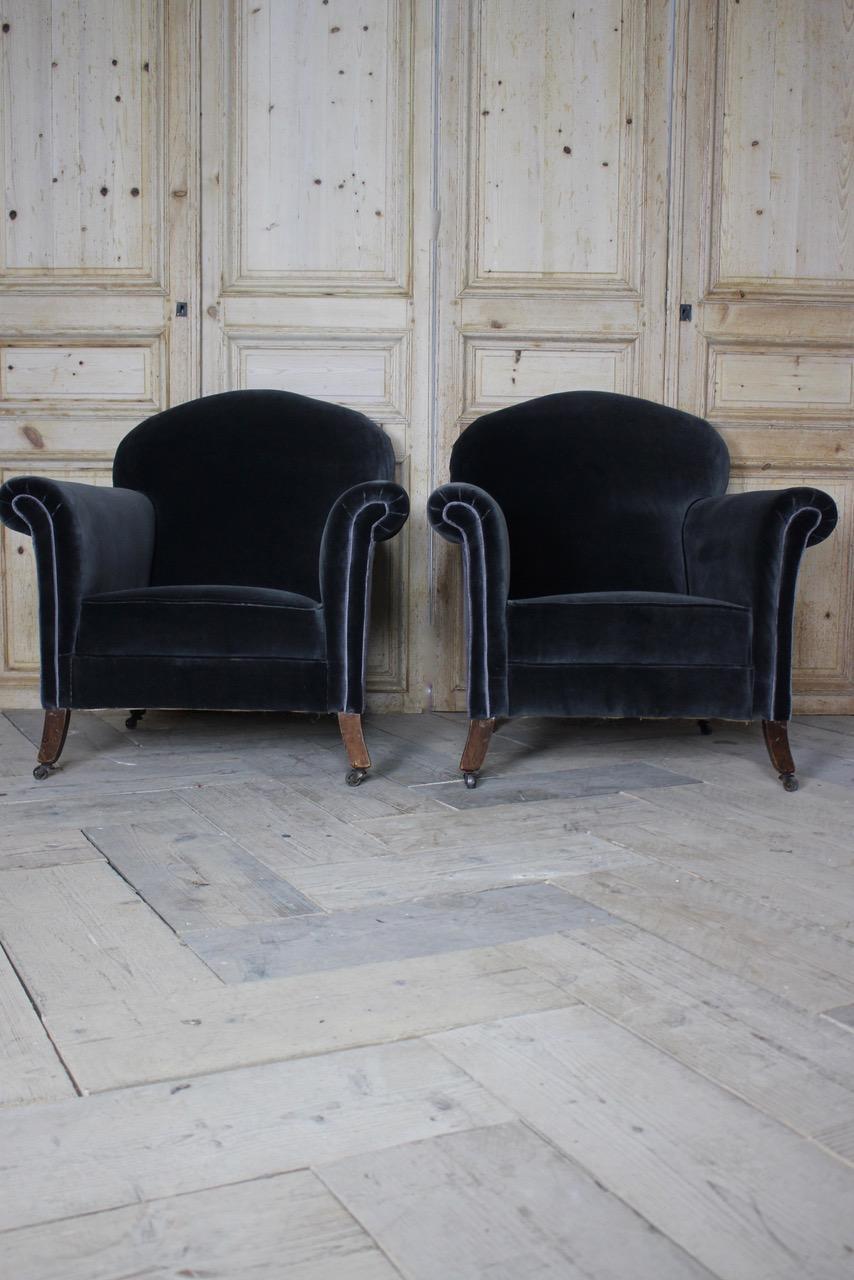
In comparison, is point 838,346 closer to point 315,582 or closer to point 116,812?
point 315,582

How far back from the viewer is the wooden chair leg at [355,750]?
2.45 meters

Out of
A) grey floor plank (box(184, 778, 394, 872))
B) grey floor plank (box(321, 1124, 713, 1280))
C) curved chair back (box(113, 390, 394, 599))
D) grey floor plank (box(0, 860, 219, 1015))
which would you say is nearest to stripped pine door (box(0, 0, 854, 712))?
curved chair back (box(113, 390, 394, 599))

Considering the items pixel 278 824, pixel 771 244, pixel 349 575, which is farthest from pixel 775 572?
pixel 771 244

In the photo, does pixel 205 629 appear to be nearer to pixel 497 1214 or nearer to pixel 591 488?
pixel 591 488

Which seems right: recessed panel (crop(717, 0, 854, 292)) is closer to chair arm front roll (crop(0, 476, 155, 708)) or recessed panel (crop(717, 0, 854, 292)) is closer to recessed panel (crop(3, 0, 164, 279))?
recessed panel (crop(3, 0, 164, 279))

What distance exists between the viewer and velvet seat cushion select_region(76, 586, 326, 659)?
2.44 m

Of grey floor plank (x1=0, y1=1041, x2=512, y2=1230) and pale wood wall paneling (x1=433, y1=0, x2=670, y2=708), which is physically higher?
pale wood wall paneling (x1=433, y1=0, x2=670, y2=708)

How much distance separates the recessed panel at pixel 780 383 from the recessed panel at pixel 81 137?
5.74ft

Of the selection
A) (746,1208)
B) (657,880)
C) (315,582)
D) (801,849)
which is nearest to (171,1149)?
(746,1208)

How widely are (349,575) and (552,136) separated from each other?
174cm

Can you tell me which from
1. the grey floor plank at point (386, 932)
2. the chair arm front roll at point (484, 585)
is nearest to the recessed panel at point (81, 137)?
the chair arm front roll at point (484, 585)

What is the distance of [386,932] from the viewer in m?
1.55

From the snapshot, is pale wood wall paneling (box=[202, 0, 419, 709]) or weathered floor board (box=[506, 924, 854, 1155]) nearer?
weathered floor board (box=[506, 924, 854, 1155])

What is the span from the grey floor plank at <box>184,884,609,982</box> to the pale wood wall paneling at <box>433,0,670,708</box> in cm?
183
